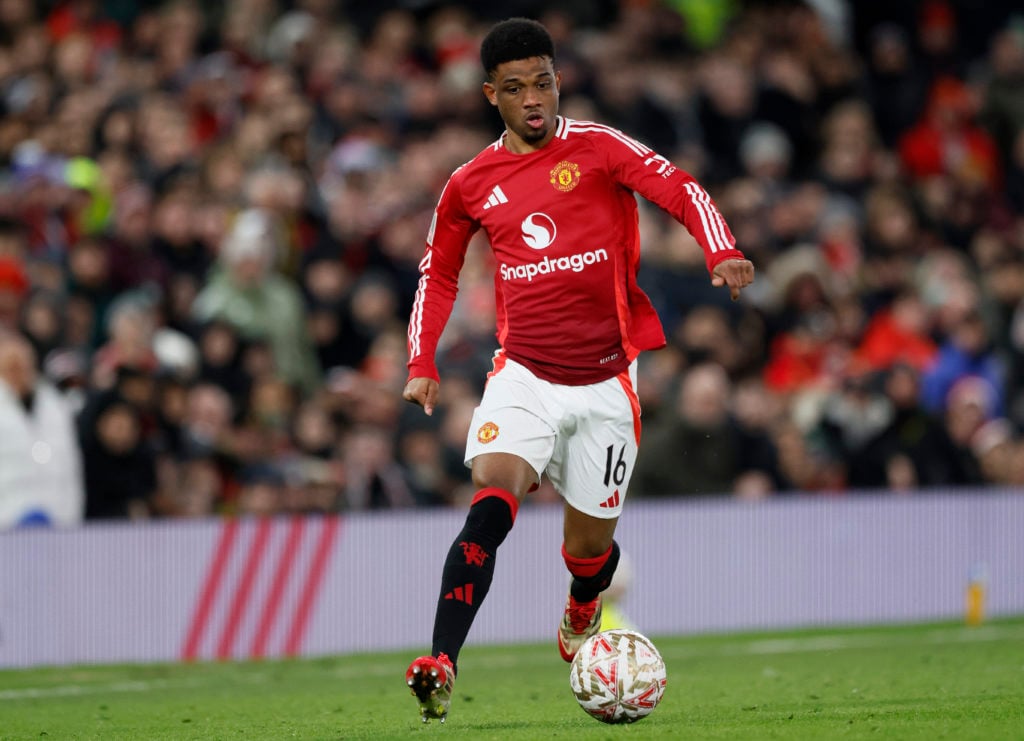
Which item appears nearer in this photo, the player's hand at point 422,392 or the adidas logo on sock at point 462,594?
the adidas logo on sock at point 462,594

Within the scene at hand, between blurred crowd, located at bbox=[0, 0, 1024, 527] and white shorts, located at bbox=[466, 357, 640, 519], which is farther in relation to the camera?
blurred crowd, located at bbox=[0, 0, 1024, 527]

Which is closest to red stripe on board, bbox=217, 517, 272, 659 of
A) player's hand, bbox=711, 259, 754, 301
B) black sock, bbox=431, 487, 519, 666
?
black sock, bbox=431, 487, 519, 666

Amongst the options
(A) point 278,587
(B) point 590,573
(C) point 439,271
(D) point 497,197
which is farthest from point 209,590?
(D) point 497,197

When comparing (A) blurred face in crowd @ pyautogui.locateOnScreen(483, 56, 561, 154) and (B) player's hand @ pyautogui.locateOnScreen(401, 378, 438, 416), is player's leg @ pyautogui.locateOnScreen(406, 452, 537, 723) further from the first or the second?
(A) blurred face in crowd @ pyautogui.locateOnScreen(483, 56, 561, 154)

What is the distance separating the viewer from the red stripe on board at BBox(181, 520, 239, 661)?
1261cm

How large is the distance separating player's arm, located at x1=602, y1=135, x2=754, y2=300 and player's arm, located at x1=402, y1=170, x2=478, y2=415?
70 cm

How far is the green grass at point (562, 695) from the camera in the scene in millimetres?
7391

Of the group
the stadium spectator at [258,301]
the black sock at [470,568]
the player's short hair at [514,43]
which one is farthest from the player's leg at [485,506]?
the stadium spectator at [258,301]

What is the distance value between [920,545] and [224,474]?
17.3 ft

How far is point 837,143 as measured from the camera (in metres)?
18.7

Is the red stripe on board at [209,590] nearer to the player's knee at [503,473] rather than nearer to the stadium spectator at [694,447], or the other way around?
the stadium spectator at [694,447]

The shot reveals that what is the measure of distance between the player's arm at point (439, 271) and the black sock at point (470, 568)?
70 cm

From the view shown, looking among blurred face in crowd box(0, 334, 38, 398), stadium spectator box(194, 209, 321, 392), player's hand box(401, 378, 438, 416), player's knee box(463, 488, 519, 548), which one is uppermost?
stadium spectator box(194, 209, 321, 392)

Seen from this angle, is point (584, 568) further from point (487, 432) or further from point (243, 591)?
point (243, 591)
